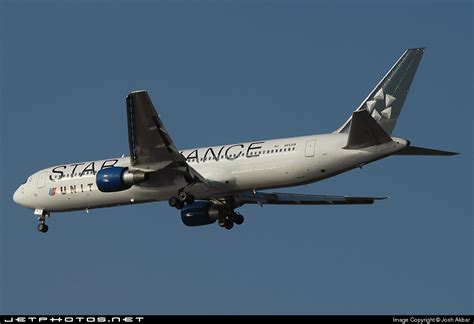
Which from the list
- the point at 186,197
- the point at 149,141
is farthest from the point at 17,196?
the point at 149,141

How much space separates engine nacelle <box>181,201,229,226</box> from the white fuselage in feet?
9.16

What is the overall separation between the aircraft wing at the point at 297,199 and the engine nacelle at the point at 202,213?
1311 mm

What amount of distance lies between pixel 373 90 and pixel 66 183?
1633 cm

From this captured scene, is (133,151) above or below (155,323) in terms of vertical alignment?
above

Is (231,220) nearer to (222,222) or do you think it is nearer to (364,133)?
(222,222)

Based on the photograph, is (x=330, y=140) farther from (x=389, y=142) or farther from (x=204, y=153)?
(x=204, y=153)

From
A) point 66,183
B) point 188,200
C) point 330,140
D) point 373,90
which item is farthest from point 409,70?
point 66,183

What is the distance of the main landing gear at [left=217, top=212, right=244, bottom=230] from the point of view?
54969 mm

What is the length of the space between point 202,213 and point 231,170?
618 centimetres

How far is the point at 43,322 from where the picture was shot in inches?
1468

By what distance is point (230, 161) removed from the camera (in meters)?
50.6

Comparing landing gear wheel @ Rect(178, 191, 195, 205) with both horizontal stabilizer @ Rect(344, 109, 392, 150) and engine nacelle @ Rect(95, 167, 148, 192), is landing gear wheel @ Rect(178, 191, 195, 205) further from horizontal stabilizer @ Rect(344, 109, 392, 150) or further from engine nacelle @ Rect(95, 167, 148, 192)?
horizontal stabilizer @ Rect(344, 109, 392, 150)

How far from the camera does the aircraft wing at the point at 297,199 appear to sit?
55562mm

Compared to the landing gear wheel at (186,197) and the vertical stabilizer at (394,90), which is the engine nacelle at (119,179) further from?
the vertical stabilizer at (394,90)
